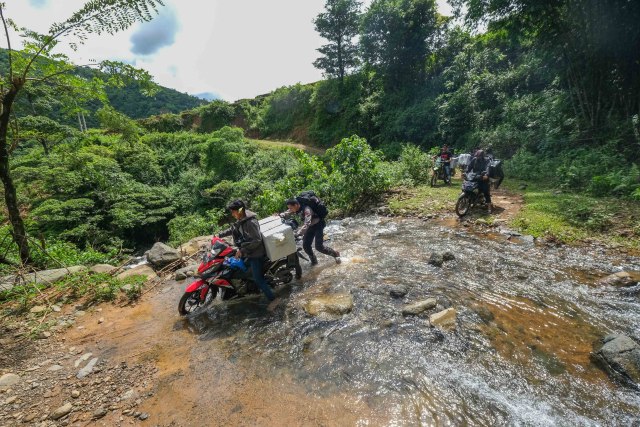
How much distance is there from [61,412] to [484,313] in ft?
18.1

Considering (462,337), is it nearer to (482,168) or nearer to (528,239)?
(528,239)

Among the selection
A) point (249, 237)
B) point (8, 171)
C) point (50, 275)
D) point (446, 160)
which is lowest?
point (50, 275)

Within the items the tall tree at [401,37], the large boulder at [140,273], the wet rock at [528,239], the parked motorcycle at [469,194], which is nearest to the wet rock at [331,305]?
the large boulder at [140,273]

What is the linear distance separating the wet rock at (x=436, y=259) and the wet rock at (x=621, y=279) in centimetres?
247

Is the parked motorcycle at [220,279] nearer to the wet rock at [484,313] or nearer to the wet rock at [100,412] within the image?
the wet rock at [100,412]

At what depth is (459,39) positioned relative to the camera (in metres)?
21.0

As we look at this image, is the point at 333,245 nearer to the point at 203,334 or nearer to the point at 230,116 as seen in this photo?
the point at 203,334

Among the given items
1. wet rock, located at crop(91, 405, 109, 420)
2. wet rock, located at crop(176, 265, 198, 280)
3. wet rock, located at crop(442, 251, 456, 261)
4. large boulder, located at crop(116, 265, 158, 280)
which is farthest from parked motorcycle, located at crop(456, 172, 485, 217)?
large boulder, located at crop(116, 265, 158, 280)

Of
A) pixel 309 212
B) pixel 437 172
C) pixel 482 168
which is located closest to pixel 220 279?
pixel 309 212

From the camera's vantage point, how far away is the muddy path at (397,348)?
2586 millimetres

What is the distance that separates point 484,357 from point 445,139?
19.1 meters

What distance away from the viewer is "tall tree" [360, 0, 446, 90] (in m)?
21.1

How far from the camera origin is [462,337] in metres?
3.46

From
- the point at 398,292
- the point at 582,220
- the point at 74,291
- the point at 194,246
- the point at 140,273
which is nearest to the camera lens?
the point at 398,292
